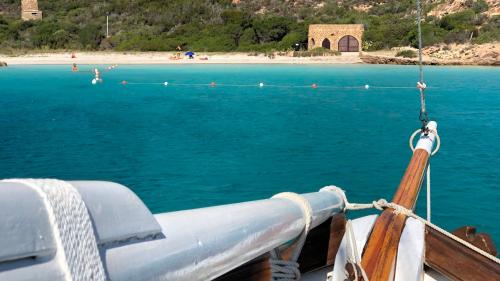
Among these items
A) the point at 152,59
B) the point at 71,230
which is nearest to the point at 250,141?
the point at 71,230

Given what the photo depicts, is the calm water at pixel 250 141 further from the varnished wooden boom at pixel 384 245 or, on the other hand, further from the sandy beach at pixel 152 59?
the sandy beach at pixel 152 59

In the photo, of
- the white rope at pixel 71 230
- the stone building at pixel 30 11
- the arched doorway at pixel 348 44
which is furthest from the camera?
the stone building at pixel 30 11

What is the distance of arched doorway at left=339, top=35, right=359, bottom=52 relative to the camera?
50375 millimetres

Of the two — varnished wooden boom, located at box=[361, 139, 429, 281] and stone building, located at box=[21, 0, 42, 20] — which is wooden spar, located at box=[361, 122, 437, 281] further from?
stone building, located at box=[21, 0, 42, 20]

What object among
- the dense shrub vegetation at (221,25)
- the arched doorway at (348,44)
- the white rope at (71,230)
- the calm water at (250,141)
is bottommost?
the calm water at (250,141)

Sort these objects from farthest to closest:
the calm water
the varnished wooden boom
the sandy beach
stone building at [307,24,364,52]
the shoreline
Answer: stone building at [307,24,364,52], the sandy beach, the shoreline, the calm water, the varnished wooden boom

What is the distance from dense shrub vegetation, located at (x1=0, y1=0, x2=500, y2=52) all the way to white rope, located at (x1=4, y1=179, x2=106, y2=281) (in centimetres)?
5067

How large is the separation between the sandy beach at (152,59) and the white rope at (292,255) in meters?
45.8

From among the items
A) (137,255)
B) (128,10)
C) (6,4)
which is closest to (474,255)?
(137,255)

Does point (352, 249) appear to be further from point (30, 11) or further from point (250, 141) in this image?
point (30, 11)

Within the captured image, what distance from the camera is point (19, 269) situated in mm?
1064

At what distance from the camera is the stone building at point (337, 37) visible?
164 feet

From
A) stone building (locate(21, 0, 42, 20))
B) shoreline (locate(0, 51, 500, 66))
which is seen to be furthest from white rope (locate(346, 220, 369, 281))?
stone building (locate(21, 0, 42, 20))

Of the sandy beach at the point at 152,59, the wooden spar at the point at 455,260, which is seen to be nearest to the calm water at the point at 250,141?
the wooden spar at the point at 455,260
